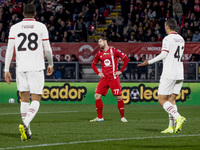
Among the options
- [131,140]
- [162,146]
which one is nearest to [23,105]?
[131,140]

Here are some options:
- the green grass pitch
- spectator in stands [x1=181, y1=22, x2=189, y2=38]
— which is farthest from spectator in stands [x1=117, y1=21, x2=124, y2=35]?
the green grass pitch

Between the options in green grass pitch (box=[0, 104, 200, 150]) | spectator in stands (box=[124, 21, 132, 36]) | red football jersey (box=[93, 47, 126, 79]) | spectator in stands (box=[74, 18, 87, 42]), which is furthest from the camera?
spectator in stands (box=[74, 18, 87, 42])

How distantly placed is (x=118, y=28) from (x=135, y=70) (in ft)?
14.8

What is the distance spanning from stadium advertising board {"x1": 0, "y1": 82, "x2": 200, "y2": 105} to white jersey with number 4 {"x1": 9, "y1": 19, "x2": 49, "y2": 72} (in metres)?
13.0

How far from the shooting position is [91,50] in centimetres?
2267

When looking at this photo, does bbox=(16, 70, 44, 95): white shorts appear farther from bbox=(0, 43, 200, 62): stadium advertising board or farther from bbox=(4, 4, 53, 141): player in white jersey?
bbox=(0, 43, 200, 62): stadium advertising board

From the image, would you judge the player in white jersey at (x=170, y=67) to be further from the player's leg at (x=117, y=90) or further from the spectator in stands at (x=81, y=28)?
the spectator in stands at (x=81, y=28)

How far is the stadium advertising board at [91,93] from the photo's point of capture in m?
21.7

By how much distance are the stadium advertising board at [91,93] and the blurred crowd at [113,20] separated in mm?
2550

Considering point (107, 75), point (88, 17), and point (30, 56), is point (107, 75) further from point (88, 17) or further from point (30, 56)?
point (88, 17)

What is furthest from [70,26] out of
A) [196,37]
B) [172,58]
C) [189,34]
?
[172,58]

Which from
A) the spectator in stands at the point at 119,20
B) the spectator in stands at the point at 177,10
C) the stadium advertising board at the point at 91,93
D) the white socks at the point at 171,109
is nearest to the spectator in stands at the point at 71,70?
the stadium advertising board at the point at 91,93

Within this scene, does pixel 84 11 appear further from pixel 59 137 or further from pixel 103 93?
pixel 59 137

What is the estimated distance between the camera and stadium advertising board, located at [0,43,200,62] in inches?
859
